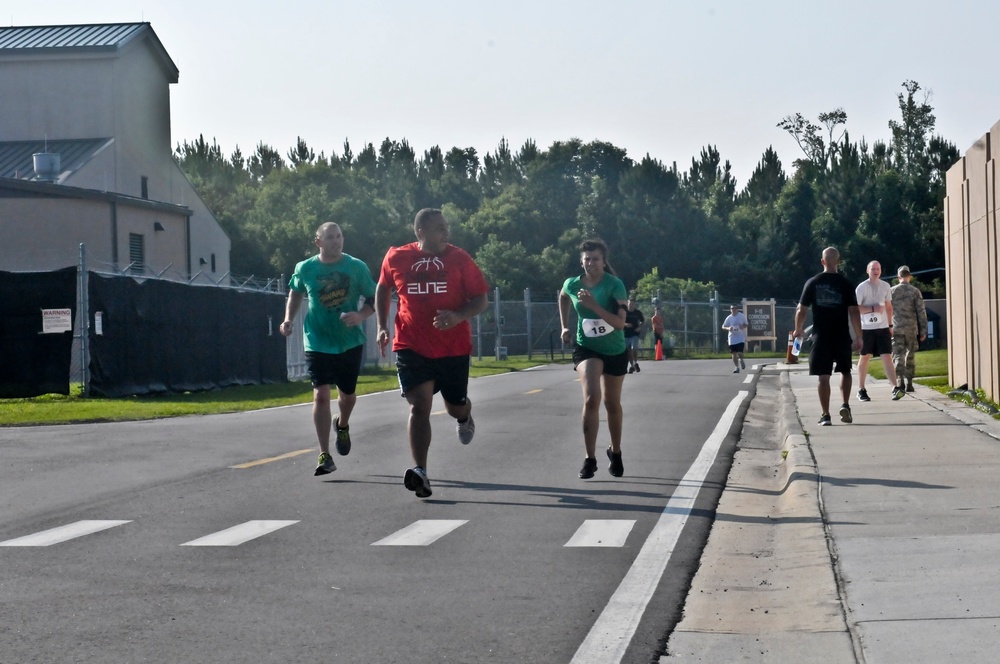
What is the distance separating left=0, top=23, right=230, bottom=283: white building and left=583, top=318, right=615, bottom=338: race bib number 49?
31406mm

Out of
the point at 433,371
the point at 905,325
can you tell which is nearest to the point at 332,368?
the point at 433,371

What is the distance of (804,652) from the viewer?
5.09 m

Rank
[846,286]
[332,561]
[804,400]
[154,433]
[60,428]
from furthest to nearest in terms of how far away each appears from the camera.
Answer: [804,400]
[60,428]
[154,433]
[846,286]
[332,561]

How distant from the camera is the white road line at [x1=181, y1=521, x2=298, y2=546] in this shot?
7723mm

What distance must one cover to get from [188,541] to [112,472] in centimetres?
381

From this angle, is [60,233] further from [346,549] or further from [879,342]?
[346,549]

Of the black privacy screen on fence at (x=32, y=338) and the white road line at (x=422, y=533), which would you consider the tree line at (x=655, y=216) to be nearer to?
the black privacy screen on fence at (x=32, y=338)

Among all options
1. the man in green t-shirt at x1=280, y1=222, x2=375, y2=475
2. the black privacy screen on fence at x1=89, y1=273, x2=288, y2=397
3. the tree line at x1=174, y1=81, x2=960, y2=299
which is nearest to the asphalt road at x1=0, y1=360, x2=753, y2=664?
the man in green t-shirt at x1=280, y1=222, x2=375, y2=475

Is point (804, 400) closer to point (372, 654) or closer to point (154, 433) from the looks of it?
point (154, 433)

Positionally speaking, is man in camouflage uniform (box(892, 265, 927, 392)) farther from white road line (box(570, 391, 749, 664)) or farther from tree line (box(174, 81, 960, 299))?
tree line (box(174, 81, 960, 299))

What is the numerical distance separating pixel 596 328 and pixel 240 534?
3.30m

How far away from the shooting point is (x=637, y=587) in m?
6.38

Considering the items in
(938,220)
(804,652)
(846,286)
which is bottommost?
(804,652)

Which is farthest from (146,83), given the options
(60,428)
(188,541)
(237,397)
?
(188,541)
